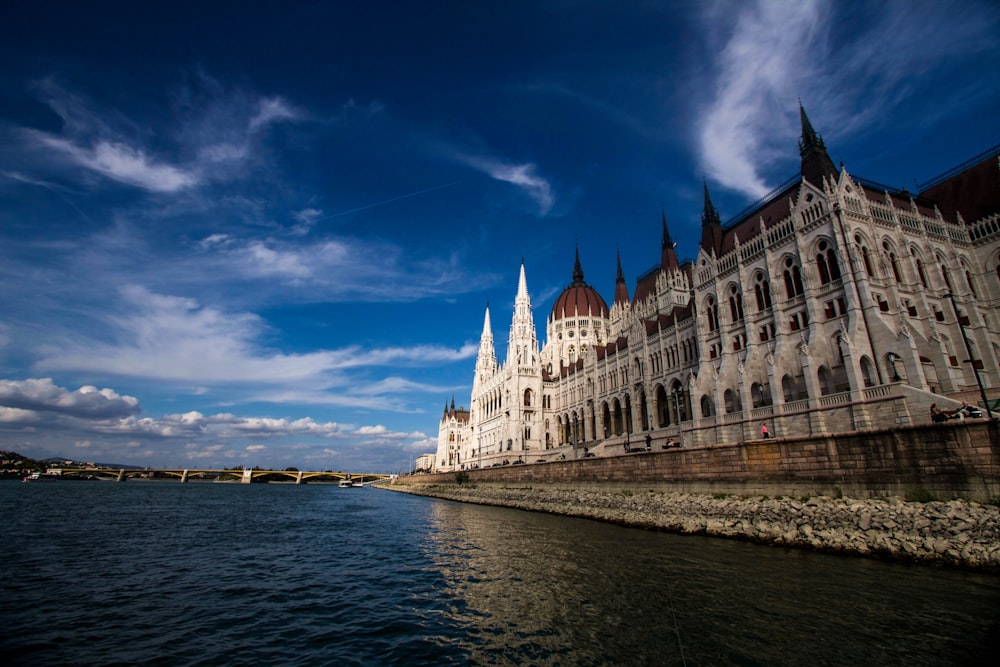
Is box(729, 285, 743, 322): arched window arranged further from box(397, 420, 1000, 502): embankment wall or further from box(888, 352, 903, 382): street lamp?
→ box(397, 420, 1000, 502): embankment wall

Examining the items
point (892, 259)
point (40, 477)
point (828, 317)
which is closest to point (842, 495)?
point (828, 317)

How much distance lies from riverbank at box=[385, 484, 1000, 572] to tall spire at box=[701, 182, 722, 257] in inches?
1243

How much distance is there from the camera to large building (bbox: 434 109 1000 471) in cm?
2909

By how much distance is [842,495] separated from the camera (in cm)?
2012

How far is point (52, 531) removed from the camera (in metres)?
25.2

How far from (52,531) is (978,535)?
4089 centimetres

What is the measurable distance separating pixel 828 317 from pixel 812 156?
60.0ft

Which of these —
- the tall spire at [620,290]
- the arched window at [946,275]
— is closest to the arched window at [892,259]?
the arched window at [946,275]

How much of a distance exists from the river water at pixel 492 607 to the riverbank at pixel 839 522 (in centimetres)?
104

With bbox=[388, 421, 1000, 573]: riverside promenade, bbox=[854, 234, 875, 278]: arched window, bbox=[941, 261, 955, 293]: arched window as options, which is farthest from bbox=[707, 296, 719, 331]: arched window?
bbox=[388, 421, 1000, 573]: riverside promenade

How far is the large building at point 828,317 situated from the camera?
29.1 metres

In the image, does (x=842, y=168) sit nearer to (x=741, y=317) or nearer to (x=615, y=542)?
(x=741, y=317)

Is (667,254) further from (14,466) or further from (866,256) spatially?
(14,466)

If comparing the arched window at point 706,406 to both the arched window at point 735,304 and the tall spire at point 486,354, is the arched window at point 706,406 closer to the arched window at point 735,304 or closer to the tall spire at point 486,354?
the arched window at point 735,304
